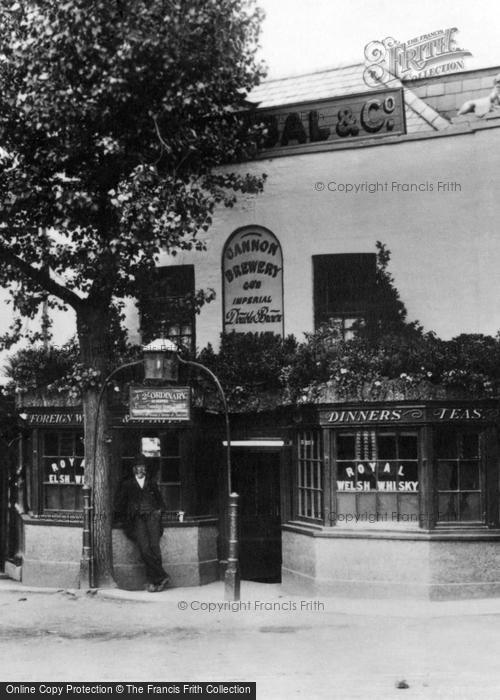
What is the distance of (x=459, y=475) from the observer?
47.9ft

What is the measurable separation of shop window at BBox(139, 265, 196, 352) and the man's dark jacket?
8.64 feet

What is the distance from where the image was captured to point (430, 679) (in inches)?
376

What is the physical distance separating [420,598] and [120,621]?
4.39 meters

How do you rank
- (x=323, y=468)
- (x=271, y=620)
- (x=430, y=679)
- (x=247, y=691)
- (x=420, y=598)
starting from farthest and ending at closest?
(x=323, y=468) → (x=420, y=598) → (x=271, y=620) → (x=430, y=679) → (x=247, y=691)

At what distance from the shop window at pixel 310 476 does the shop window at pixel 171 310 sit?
289 centimetres

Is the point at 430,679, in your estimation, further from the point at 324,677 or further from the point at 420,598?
the point at 420,598

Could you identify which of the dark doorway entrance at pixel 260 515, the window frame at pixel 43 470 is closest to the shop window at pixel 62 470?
the window frame at pixel 43 470

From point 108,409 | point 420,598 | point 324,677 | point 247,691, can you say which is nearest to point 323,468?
point 420,598

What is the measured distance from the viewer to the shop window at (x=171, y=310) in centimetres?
1734

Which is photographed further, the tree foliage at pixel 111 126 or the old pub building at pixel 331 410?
the old pub building at pixel 331 410

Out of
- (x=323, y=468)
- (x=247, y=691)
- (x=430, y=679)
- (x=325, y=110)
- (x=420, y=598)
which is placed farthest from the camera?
(x=325, y=110)

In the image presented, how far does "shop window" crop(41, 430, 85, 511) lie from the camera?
1678 cm

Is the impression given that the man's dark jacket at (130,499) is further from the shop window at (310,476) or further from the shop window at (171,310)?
the shop window at (171,310)
